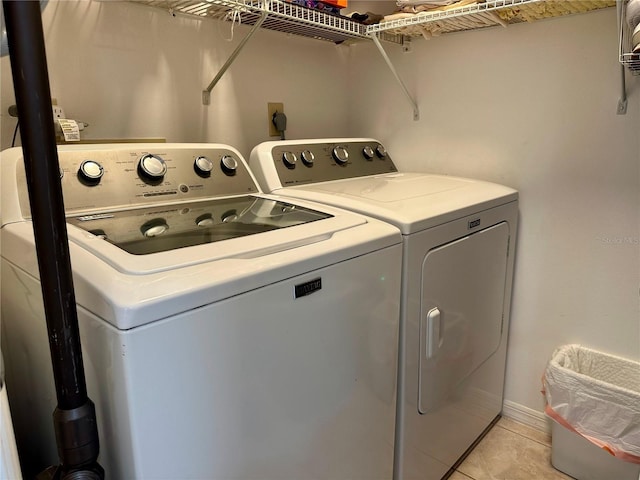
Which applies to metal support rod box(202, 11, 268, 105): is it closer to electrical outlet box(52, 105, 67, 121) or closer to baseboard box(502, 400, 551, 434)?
electrical outlet box(52, 105, 67, 121)

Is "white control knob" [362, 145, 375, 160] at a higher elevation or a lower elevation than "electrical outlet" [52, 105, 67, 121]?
lower

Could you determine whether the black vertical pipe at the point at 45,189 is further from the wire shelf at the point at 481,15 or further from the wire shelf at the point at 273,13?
the wire shelf at the point at 481,15

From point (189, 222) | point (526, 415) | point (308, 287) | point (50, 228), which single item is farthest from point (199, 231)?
point (526, 415)

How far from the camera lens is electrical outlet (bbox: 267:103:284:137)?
1964 mm

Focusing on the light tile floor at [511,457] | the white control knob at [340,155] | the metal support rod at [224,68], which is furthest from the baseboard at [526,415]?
the metal support rod at [224,68]

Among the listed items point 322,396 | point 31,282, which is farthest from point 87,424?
point 322,396

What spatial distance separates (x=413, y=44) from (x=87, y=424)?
72.3 inches

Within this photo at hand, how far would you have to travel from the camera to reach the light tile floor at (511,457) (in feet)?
5.61

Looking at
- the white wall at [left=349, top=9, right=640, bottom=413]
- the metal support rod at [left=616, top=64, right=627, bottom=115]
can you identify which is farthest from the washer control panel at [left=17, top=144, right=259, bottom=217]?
the metal support rod at [left=616, top=64, right=627, bottom=115]

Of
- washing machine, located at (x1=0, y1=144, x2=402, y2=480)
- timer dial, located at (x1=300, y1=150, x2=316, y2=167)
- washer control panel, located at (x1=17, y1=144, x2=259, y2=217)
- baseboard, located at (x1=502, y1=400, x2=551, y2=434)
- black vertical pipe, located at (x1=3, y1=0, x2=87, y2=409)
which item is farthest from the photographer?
baseboard, located at (x1=502, y1=400, x2=551, y2=434)

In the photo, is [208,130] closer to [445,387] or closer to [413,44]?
[413,44]

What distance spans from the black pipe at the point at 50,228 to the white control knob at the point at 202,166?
76 cm

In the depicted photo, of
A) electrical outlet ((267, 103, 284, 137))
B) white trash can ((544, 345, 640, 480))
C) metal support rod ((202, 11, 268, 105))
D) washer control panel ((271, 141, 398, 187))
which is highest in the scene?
metal support rod ((202, 11, 268, 105))

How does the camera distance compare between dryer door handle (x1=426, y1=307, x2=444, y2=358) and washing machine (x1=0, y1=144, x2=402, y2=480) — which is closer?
washing machine (x1=0, y1=144, x2=402, y2=480)
